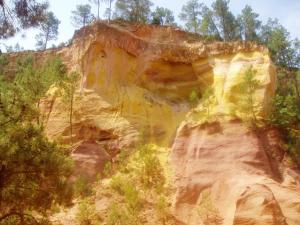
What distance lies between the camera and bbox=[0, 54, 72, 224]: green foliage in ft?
39.3

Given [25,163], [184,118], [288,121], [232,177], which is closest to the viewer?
[25,163]

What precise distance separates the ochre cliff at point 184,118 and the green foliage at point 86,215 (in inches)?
122

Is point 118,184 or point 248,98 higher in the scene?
point 248,98

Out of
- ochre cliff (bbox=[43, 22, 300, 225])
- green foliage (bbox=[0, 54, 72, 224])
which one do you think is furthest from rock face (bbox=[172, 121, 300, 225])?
green foliage (bbox=[0, 54, 72, 224])

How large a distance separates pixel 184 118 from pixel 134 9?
13.5m

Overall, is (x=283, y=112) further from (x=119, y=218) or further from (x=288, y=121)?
(x=119, y=218)

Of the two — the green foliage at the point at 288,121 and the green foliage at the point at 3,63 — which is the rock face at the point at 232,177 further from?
the green foliage at the point at 3,63

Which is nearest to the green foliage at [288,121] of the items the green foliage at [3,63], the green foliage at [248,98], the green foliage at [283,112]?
the green foliage at [283,112]

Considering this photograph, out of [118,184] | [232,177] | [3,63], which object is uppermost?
[3,63]

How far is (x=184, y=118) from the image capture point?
26.7 metres

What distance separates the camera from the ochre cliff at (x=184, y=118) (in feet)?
66.0

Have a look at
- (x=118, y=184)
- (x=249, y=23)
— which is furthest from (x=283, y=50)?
(x=118, y=184)

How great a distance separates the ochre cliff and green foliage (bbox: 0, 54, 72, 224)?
877cm

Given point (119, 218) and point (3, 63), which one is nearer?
point (119, 218)
